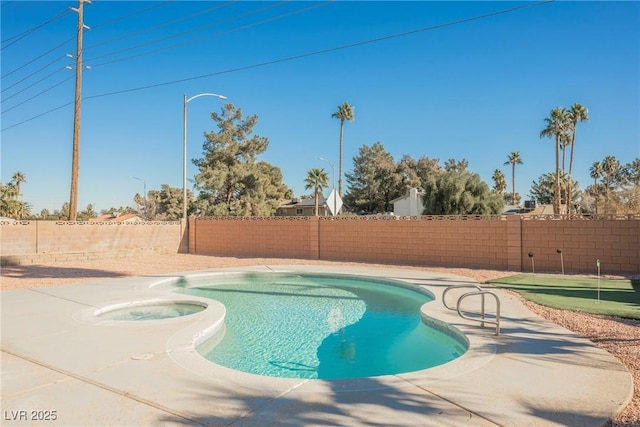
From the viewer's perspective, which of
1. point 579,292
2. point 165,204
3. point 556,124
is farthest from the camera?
point 165,204

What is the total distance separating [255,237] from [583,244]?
15.6 meters

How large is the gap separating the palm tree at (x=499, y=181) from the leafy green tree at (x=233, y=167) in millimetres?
43312

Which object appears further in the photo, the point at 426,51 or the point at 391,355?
the point at 426,51

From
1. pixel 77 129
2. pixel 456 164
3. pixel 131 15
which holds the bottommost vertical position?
pixel 77 129

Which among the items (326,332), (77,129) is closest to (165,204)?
(77,129)

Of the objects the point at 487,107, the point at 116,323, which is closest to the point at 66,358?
the point at 116,323

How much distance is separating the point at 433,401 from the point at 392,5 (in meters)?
14.1

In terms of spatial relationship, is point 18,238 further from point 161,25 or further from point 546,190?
point 546,190

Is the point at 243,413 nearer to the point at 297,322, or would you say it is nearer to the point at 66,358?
the point at 66,358

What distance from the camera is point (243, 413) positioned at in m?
4.06

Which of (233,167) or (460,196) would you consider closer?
(460,196)

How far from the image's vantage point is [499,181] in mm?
66938

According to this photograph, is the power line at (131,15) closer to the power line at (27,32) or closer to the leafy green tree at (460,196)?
the power line at (27,32)

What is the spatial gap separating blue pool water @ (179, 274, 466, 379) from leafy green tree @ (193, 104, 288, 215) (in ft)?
84.5
